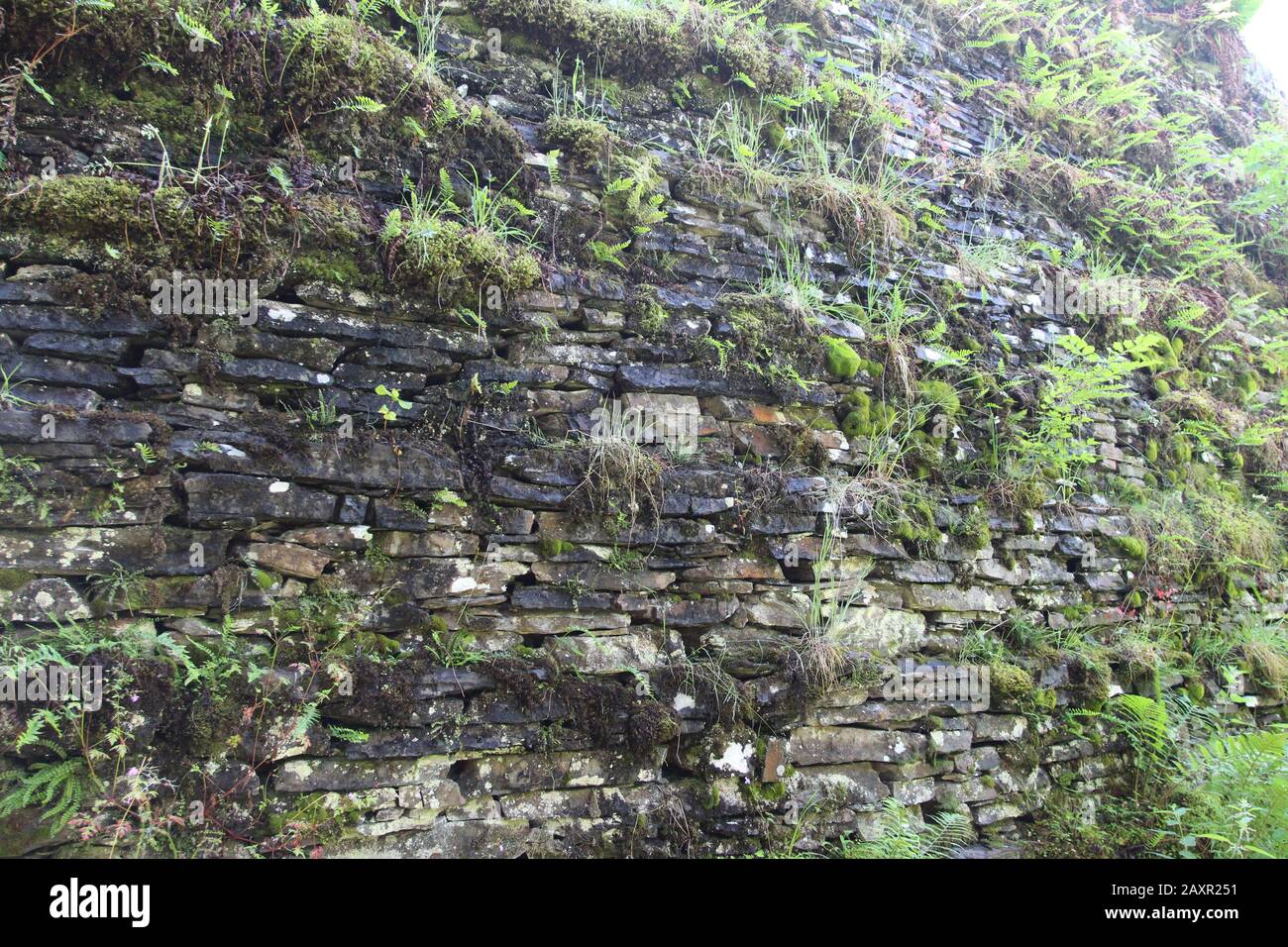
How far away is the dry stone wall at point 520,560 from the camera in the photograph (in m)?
2.87

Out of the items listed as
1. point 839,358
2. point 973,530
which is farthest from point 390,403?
point 973,530

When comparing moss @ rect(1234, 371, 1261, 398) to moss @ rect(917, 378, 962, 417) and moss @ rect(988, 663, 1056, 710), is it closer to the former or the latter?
moss @ rect(917, 378, 962, 417)

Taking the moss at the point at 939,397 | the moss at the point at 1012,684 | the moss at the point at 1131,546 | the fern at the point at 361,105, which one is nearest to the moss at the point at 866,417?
the moss at the point at 939,397

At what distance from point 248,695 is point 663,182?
3.52m

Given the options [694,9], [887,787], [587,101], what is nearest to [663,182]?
[587,101]

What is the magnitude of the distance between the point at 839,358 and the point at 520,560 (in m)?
2.38

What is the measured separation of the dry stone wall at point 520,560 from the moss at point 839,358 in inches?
3.3

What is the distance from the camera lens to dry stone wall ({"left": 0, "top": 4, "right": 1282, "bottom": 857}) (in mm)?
2873

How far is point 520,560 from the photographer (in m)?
3.47

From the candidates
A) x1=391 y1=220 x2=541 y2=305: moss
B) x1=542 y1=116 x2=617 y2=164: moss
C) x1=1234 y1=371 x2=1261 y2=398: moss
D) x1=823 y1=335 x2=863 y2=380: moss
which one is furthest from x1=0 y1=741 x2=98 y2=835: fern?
x1=1234 y1=371 x2=1261 y2=398: moss

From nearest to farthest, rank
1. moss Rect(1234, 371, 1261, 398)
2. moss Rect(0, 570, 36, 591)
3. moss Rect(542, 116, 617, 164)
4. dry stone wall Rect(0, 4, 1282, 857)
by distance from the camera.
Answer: moss Rect(0, 570, 36, 591) → dry stone wall Rect(0, 4, 1282, 857) → moss Rect(542, 116, 617, 164) → moss Rect(1234, 371, 1261, 398)

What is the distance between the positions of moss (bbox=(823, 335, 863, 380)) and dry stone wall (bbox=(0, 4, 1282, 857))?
0.27ft

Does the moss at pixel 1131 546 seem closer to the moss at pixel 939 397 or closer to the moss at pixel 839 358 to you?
the moss at pixel 939 397

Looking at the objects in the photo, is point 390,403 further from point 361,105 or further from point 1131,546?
point 1131,546
